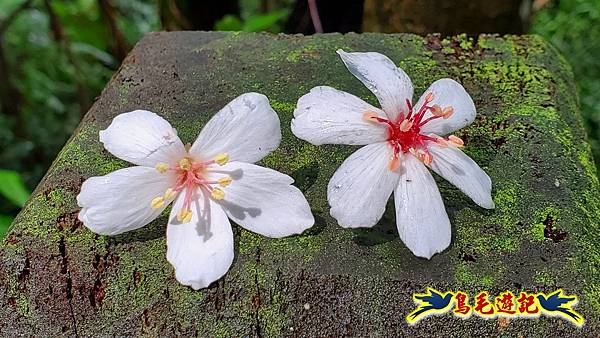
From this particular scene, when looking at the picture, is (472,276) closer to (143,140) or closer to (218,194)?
(218,194)

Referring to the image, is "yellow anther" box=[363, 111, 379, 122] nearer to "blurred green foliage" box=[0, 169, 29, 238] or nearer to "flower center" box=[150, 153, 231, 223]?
"flower center" box=[150, 153, 231, 223]

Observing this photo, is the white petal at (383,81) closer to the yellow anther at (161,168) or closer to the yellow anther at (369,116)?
the yellow anther at (369,116)

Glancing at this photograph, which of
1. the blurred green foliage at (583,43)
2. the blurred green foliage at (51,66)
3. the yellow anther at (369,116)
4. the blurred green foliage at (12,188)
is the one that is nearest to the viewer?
the yellow anther at (369,116)

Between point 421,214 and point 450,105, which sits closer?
point 421,214

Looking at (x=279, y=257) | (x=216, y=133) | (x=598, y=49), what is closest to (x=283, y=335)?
(x=279, y=257)

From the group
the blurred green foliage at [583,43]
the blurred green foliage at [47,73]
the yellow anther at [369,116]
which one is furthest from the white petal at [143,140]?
the blurred green foliage at [583,43]

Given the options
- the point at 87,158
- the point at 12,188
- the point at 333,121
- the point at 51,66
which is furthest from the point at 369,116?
the point at 51,66
